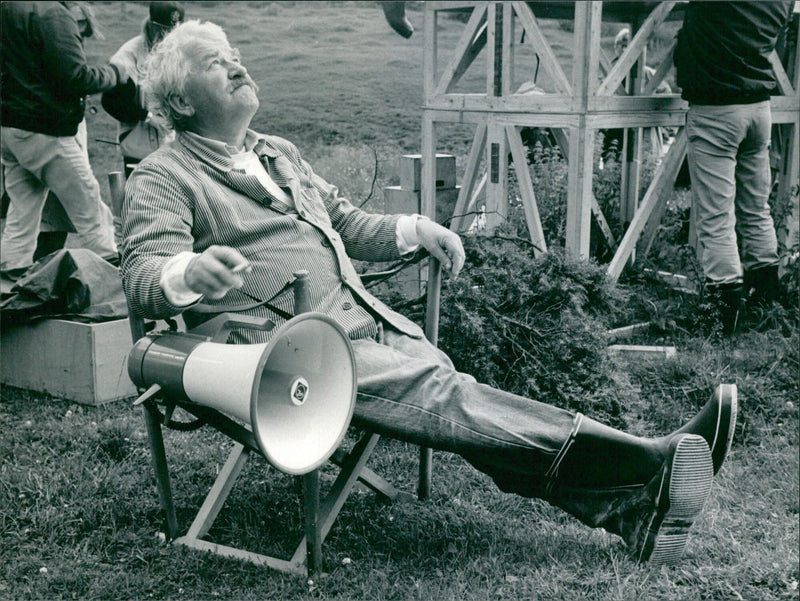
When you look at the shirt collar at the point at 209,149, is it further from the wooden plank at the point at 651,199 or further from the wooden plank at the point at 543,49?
the wooden plank at the point at 651,199

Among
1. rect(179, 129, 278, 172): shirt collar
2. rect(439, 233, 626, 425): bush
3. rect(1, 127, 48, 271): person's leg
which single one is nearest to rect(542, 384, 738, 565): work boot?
rect(439, 233, 626, 425): bush

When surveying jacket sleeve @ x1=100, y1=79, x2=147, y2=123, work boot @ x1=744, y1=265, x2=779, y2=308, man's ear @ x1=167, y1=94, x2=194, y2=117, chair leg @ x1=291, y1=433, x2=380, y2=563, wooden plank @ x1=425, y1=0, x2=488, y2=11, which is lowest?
work boot @ x1=744, y1=265, x2=779, y2=308

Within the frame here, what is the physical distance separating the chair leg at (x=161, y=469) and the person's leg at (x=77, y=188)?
2.89 metres

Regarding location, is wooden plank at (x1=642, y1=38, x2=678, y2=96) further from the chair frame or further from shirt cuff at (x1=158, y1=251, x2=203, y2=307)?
shirt cuff at (x1=158, y1=251, x2=203, y2=307)

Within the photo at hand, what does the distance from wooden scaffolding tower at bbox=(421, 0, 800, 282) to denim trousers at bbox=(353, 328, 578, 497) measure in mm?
1983

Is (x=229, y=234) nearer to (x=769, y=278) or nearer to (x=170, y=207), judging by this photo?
(x=170, y=207)

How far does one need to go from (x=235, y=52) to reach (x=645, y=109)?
296 centimetres

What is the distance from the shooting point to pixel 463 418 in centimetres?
267

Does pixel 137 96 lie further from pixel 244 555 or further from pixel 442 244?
pixel 244 555

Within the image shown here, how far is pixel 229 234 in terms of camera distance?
274cm

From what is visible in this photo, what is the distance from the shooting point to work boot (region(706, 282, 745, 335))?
5.09 m

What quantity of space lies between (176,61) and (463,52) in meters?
2.95

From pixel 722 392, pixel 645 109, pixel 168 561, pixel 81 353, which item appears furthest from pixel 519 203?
pixel 168 561

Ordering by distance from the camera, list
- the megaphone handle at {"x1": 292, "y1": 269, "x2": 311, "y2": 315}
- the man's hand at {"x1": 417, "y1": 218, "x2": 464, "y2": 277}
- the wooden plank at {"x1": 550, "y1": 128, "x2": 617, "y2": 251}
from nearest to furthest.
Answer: the megaphone handle at {"x1": 292, "y1": 269, "x2": 311, "y2": 315} < the man's hand at {"x1": 417, "y1": 218, "x2": 464, "y2": 277} < the wooden plank at {"x1": 550, "y1": 128, "x2": 617, "y2": 251}
